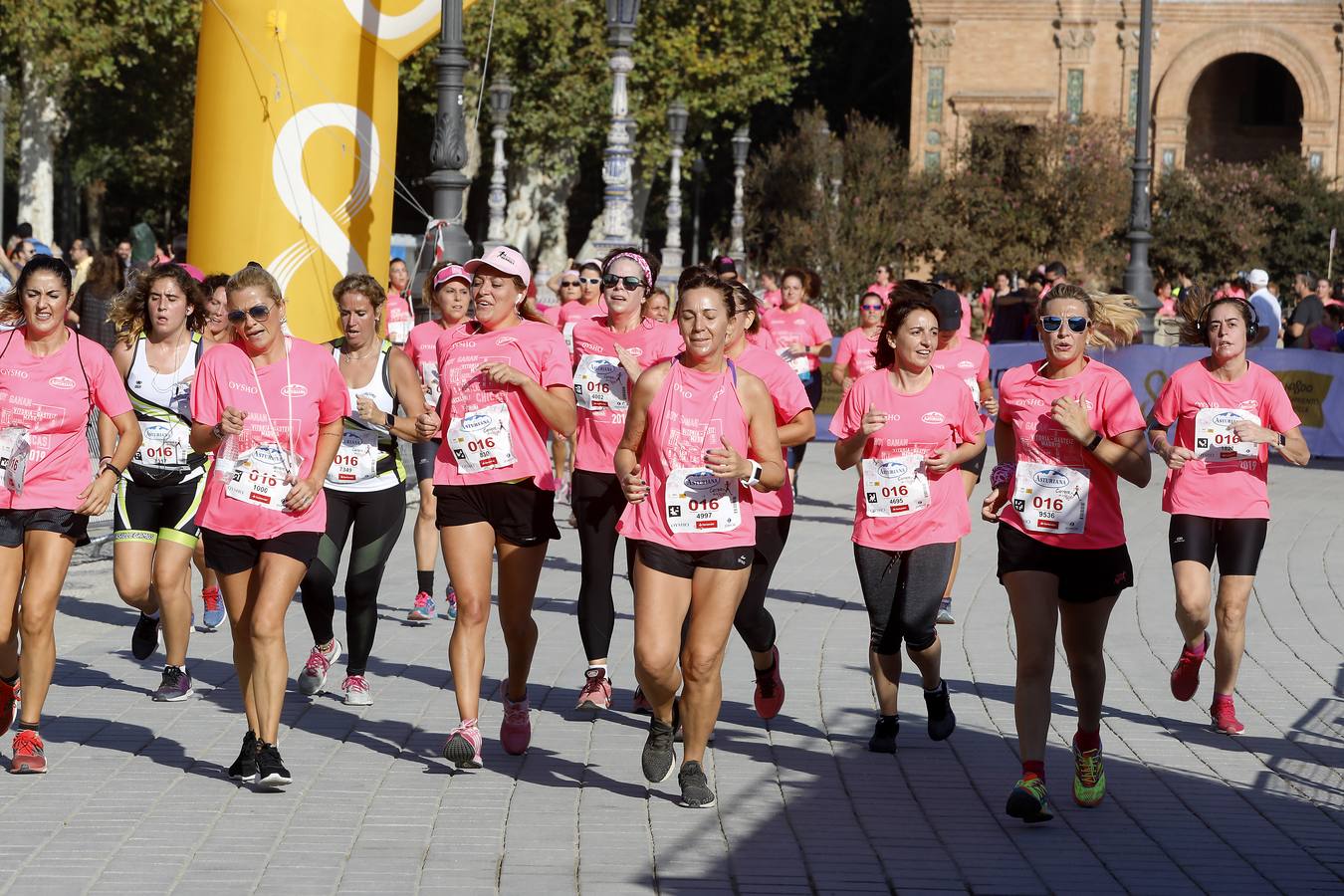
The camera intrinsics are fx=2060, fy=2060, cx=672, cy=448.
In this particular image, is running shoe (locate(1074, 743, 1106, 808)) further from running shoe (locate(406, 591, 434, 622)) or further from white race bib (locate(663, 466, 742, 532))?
running shoe (locate(406, 591, 434, 622))

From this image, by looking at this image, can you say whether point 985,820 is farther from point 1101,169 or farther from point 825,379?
point 1101,169

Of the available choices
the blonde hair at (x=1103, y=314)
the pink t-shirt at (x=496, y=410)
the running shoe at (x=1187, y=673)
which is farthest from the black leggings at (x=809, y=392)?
the blonde hair at (x=1103, y=314)

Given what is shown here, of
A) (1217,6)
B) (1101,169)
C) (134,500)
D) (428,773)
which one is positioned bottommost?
(428,773)

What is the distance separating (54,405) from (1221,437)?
457 cm

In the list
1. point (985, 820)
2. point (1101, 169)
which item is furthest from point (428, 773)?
point (1101, 169)

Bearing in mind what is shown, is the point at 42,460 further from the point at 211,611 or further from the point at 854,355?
the point at 854,355

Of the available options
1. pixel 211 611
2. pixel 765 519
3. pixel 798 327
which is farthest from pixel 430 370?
pixel 798 327

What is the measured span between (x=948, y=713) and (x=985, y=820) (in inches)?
50.7

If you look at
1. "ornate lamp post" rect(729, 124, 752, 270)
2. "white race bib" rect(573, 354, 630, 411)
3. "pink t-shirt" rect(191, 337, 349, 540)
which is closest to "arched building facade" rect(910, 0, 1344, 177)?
"ornate lamp post" rect(729, 124, 752, 270)

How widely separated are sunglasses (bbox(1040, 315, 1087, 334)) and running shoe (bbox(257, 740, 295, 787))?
9.90 ft

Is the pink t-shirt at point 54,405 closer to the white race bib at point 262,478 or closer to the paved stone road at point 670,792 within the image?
the white race bib at point 262,478

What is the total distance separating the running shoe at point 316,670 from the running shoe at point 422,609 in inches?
72.5

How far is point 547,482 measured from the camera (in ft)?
25.0

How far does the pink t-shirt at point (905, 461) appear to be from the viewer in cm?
769
